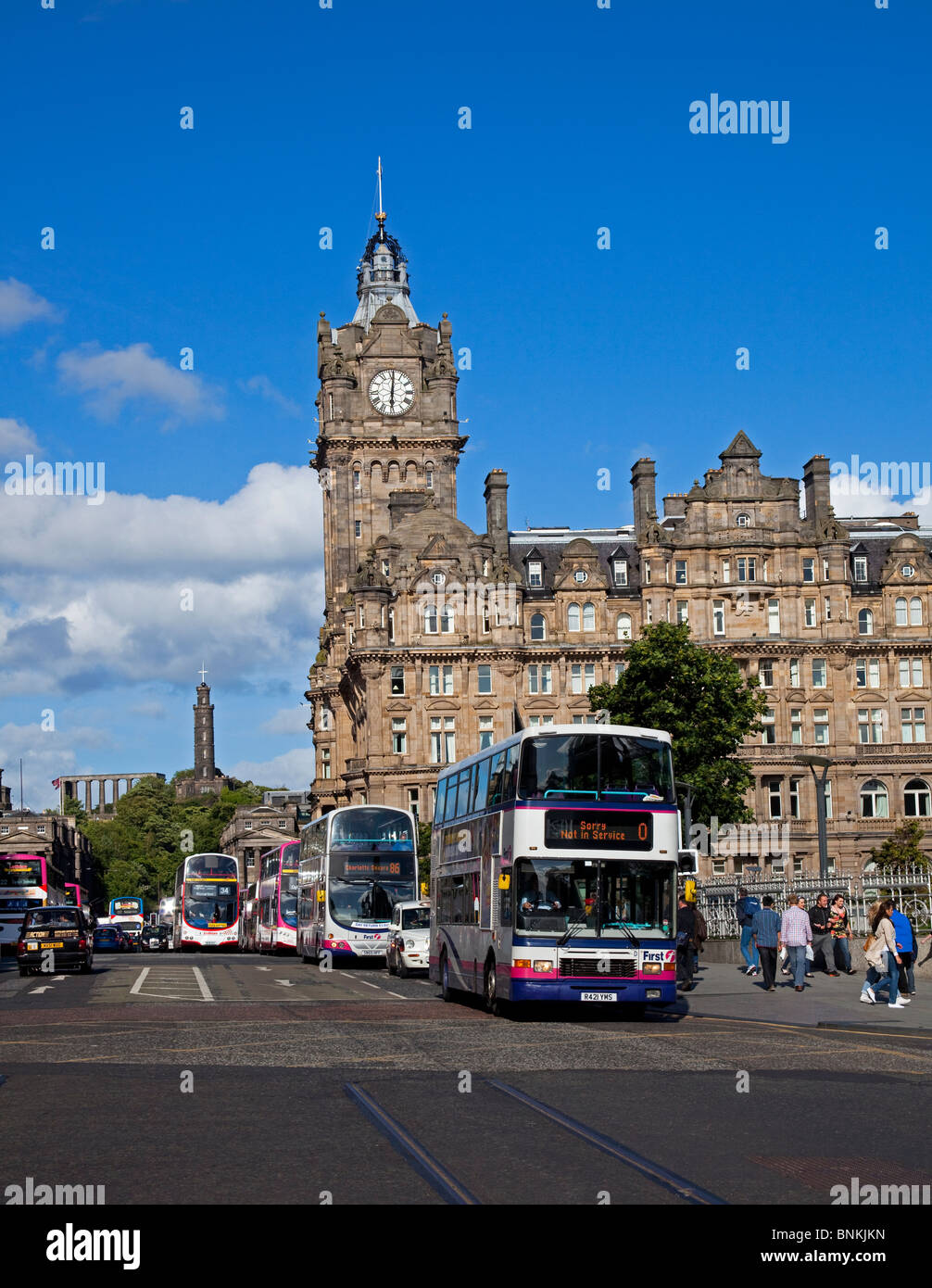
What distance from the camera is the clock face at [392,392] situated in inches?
4656

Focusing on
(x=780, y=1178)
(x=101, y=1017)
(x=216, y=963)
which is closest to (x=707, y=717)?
(x=216, y=963)

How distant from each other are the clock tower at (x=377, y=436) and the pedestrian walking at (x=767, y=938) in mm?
81114

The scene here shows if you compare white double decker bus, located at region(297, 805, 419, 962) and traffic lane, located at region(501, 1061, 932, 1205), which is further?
white double decker bus, located at region(297, 805, 419, 962)

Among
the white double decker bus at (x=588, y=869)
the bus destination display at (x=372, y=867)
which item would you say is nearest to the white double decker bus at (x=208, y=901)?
the bus destination display at (x=372, y=867)

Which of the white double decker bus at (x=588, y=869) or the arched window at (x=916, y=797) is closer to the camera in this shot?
the white double decker bus at (x=588, y=869)

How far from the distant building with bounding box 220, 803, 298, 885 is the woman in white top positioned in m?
126

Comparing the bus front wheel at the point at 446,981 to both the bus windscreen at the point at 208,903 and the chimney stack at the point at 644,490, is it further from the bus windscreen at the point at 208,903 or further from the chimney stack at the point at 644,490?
the chimney stack at the point at 644,490

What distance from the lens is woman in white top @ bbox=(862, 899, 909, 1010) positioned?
2922 cm

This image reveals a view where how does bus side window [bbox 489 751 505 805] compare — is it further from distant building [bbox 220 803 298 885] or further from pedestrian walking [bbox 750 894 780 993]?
distant building [bbox 220 803 298 885]

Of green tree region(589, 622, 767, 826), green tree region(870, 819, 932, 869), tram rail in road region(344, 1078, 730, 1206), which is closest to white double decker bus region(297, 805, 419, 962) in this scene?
green tree region(870, 819, 932, 869)

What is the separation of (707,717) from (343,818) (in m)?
26.1

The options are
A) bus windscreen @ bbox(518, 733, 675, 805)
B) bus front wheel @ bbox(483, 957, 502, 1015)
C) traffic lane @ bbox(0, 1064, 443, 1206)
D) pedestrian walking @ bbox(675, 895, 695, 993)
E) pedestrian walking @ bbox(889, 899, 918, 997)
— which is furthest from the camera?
pedestrian walking @ bbox(675, 895, 695, 993)

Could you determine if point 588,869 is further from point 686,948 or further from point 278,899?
point 278,899

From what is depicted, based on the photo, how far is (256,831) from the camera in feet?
545
